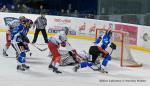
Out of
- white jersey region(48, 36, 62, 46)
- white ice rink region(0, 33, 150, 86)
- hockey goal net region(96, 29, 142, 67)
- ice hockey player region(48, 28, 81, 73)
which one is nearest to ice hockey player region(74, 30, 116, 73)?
white ice rink region(0, 33, 150, 86)

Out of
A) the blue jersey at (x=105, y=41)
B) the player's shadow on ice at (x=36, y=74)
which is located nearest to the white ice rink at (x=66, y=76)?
the player's shadow on ice at (x=36, y=74)

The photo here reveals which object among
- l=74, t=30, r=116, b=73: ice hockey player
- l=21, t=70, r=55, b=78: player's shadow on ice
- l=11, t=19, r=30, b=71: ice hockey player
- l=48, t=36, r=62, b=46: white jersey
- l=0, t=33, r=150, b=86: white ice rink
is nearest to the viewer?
l=0, t=33, r=150, b=86: white ice rink

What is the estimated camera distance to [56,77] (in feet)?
35.6

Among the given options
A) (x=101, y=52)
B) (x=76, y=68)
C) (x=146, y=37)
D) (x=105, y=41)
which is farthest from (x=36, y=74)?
(x=146, y=37)

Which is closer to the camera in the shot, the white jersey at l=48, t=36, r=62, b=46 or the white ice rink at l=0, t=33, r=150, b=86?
the white ice rink at l=0, t=33, r=150, b=86

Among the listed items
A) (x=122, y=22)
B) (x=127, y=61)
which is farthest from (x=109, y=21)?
(x=127, y=61)

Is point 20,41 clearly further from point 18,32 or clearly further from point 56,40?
point 56,40

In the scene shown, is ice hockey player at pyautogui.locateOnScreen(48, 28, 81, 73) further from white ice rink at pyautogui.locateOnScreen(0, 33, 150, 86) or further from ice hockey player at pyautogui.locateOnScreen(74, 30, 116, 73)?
ice hockey player at pyautogui.locateOnScreen(74, 30, 116, 73)

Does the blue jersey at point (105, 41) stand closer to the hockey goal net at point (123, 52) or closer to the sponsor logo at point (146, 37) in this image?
the hockey goal net at point (123, 52)

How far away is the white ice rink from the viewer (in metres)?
10.3

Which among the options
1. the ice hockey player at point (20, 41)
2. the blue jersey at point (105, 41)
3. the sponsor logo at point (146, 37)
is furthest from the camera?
the sponsor logo at point (146, 37)

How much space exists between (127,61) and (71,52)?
2.35 metres

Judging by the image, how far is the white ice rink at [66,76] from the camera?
10.3 m

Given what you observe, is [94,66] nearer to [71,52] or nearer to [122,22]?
[71,52]
